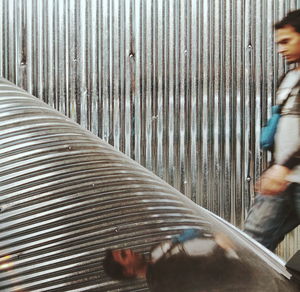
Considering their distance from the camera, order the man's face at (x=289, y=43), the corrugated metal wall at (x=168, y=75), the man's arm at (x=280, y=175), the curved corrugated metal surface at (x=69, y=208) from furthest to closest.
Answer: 1. the corrugated metal wall at (x=168, y=75)
2. the man's face at (x=289, y=43)
3. the man's arm at (x=280, y=175)
4. the curved corrugated metal surface at (x=69, y=208)

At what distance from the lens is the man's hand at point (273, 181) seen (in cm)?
229

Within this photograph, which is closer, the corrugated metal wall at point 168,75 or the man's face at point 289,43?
the man's face at point 289,43

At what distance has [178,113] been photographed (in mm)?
2846

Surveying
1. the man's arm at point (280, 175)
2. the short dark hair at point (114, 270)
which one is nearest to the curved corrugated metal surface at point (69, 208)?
the short dark hair at point (114, 270)

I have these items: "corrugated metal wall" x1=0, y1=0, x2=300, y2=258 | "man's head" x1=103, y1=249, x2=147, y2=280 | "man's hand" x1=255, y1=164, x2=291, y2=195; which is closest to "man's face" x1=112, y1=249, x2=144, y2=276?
"man's head" x1=103, y1=249, x2=147, y2=280

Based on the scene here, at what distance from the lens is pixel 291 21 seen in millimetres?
2754

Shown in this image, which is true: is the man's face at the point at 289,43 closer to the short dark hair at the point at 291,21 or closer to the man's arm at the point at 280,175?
the short dark hair at the point at 291,21

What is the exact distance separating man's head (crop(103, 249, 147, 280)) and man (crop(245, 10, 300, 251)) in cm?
193

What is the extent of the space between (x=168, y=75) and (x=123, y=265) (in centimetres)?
260

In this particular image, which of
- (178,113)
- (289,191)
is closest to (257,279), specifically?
(289,191)

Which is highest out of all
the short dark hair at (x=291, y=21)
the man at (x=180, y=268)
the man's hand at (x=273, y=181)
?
the short dark hair at (x=291, y=21)

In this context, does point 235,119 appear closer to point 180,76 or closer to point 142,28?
point 180,76

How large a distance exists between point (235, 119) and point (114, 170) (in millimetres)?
2508

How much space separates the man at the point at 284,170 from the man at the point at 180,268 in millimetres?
1903
